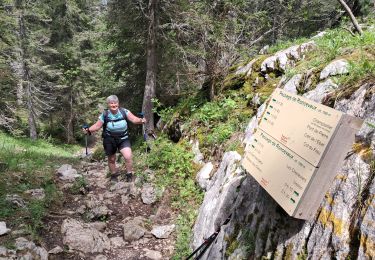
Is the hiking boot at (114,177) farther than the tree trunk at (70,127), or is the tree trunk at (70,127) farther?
the tree trunk at (70,127)

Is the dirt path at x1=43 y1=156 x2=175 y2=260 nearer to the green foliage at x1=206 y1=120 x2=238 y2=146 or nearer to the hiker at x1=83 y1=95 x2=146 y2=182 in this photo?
the hiker at x1=83 y1=95 x2=146 y2=182

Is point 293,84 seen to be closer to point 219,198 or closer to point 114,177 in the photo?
point 219,198

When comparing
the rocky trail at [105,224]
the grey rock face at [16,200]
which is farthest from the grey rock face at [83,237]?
the grey rock face at [16,200]

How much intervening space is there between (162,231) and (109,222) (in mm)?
1124

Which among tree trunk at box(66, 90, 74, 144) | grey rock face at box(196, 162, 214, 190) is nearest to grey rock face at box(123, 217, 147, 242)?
grey rock face at box(196, 162, 214, 190)

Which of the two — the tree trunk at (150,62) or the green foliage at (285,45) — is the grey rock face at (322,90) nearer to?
the green foliage at (285,45)

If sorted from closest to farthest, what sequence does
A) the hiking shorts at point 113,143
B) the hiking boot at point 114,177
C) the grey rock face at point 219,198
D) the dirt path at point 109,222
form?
the grey rock face at point 219,198
the dirt path at point 109,222
the hiking shorts at point 113,143
the hiking boot at point 114,177

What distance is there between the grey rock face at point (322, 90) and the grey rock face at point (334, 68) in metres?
0.24

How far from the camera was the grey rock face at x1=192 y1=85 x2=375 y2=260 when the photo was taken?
2.83 meters

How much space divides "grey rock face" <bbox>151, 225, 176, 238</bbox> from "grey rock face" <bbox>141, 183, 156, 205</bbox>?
957 millimetres

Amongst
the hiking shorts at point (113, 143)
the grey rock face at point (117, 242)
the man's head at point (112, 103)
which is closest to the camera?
the grey rock face at point (117, 242)

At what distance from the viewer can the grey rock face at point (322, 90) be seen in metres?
4.38

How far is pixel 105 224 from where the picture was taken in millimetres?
6188

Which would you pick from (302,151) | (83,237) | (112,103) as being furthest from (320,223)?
(112,103)
